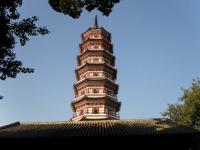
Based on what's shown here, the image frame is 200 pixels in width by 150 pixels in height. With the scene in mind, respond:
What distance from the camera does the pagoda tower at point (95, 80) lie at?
3322 centimetres

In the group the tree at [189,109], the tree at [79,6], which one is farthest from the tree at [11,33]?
the tree at [189,109]

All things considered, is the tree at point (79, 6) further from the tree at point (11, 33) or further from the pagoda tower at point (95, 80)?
the pagoda tower at point (95, 80)

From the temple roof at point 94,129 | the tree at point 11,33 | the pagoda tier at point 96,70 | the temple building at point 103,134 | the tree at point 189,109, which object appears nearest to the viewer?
the tree at point 11,33

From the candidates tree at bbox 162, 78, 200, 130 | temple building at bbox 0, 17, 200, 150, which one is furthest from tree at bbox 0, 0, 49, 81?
tree at bbox 162, 78, 200, 130

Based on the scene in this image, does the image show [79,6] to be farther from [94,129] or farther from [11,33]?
[94,129]

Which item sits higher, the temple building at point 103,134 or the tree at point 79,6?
the tree at point 79,6

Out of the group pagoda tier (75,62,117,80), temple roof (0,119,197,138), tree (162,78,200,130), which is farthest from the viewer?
pagoda tier (75,62,117,80)

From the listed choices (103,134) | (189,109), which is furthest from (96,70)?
(103,134)

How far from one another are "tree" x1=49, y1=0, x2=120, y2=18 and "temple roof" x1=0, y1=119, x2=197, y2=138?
24.8 ft

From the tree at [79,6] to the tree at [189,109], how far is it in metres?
18.6

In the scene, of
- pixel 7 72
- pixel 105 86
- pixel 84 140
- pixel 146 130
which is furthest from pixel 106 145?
pixel 105 86

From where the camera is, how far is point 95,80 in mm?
34562

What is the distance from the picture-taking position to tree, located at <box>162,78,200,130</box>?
2756 cm

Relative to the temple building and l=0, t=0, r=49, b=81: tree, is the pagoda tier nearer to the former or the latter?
the temple building
